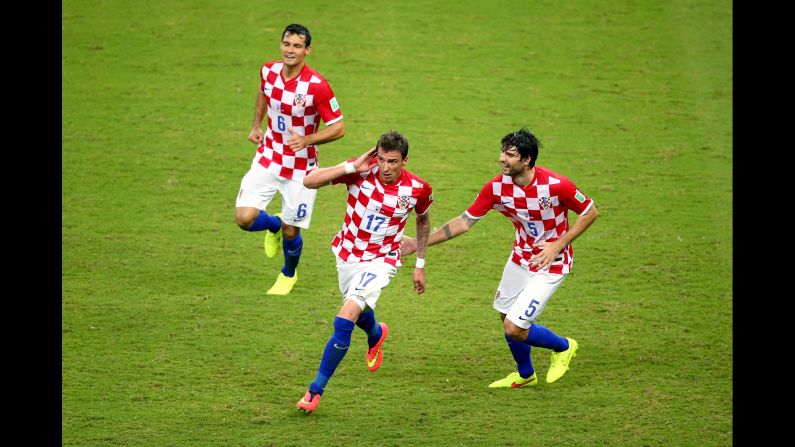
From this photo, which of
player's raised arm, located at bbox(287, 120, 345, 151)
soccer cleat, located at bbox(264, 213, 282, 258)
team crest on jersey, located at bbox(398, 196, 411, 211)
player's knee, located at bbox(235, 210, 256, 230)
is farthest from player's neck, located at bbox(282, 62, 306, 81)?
team crest on jersey, located at bbox(398, 196, 411, 211)

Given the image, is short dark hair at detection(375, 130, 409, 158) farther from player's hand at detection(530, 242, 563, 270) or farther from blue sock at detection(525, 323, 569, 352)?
blue sock at detection(525, 323, 569, 352)

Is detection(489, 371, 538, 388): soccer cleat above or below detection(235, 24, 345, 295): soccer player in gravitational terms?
below

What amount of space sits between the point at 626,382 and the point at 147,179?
228 inches

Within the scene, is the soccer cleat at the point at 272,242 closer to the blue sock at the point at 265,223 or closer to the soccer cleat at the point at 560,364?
the blue sock at the point at 265,223

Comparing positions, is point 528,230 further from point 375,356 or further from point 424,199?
point 375,356

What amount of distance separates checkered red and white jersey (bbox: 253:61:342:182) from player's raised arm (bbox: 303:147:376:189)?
4.54ft

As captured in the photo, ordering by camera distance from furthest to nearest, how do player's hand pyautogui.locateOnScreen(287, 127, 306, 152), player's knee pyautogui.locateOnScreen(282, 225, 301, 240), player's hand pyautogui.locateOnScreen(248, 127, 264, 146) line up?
player's hand pyautogui.locateOnScreen(248, 127, 264, 146), player's knee pyautogui.locateOnScreen(282, 225, 301, 240), player's hand pyautogui.locateOnScreen(287, 127, 306, 152)

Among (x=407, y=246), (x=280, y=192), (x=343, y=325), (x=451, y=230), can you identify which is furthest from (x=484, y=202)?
(x=280, y=192)

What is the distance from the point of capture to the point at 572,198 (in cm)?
709

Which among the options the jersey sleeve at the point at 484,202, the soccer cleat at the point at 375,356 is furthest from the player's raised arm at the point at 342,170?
the soccer cleat at the point at 375,356

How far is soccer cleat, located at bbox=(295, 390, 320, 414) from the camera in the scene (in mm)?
6930

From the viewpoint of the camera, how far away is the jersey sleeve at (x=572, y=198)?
7.07 meters

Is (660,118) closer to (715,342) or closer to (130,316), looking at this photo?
(715,342)

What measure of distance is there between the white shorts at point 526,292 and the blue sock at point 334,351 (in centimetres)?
118
